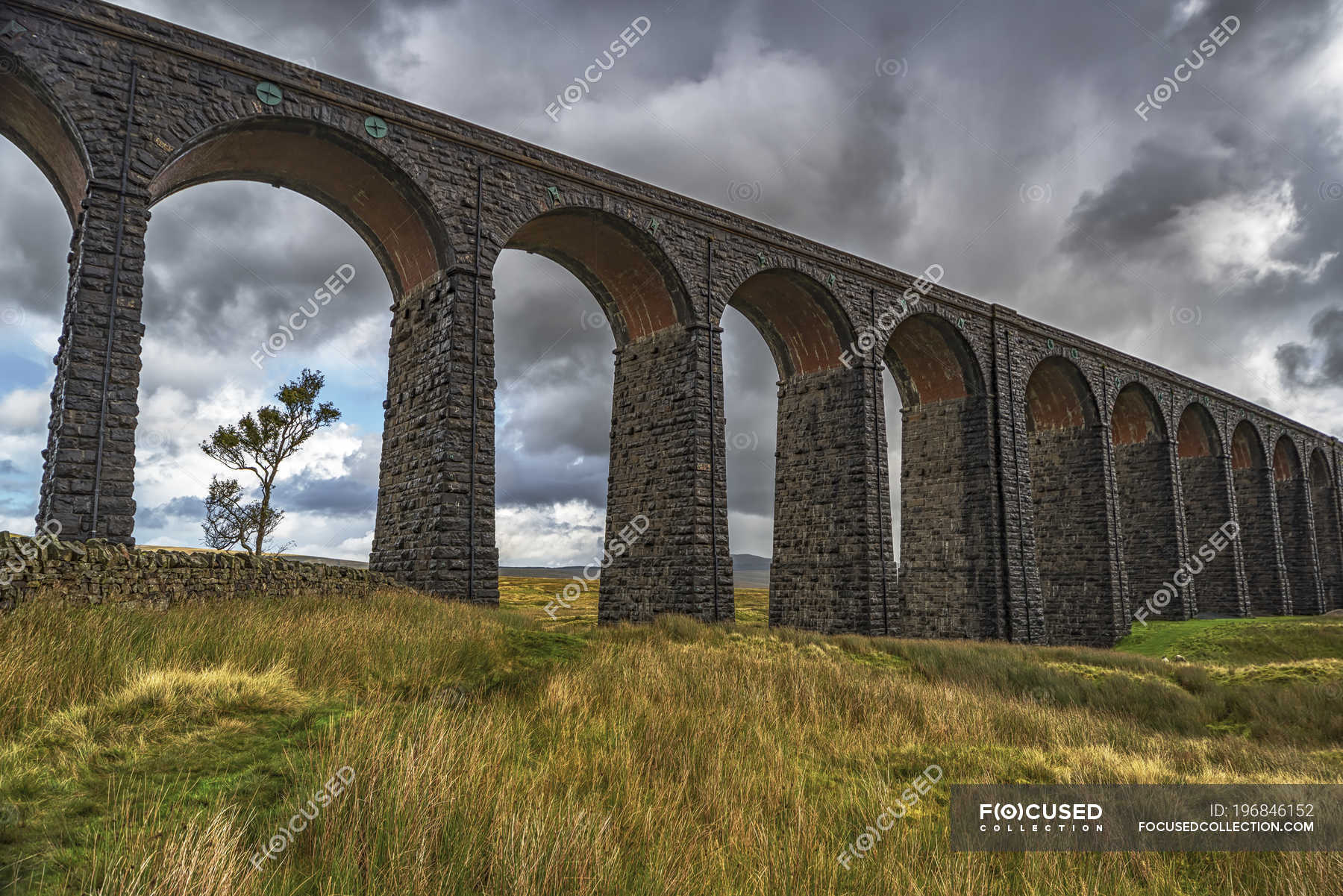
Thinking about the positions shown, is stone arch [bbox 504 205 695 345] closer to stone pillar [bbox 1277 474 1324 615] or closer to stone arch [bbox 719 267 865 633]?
stone arch [bbox 719 267 865 633]

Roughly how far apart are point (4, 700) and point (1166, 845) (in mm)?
7267

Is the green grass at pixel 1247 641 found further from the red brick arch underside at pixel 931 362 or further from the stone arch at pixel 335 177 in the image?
the stone arch at pixel 335 177

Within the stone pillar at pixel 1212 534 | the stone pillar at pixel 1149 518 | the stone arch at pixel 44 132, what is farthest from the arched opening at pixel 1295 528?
the stone arch at pixel 44 132

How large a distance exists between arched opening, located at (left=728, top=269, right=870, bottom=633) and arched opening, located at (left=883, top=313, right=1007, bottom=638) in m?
4.07

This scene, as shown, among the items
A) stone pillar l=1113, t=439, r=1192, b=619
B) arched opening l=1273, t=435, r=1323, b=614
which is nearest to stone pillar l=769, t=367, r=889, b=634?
stone pillar l=1113, t=439, r=1192, b=619

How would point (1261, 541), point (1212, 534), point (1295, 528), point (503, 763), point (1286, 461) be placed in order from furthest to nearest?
point (1286, 461)
point (1295, 528)
point (1261, 541)
point (1212, 534)
point (503, 763)

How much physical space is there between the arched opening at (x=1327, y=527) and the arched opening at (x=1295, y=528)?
47.1 inches

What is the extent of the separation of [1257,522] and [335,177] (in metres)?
43.6

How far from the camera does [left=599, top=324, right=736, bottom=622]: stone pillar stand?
17641 mm

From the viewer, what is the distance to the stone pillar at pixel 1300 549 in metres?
40.6

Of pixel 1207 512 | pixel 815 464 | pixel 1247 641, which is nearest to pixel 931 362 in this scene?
pixel 815 464

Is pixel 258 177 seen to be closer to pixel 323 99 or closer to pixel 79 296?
pixel 323 99

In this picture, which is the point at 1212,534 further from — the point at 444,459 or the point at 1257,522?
the point at 444,459

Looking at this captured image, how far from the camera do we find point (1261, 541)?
38094 millimetres
